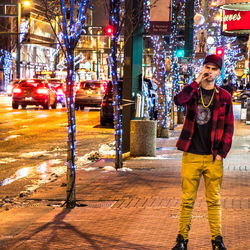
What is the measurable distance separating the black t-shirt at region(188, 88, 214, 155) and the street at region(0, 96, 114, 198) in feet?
15.9

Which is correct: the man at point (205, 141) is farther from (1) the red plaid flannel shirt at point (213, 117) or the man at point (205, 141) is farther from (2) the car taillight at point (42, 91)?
(2) the car taillight at point (42, 91)

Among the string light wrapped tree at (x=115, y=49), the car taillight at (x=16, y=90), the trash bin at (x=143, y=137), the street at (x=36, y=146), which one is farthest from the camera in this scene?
the car taillight at (x=16, y=90)

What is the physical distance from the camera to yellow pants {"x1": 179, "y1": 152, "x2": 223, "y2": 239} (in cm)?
561

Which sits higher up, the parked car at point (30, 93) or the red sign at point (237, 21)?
the red sign at point (237, 21)

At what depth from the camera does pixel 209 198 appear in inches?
223

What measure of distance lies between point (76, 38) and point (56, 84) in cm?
3247

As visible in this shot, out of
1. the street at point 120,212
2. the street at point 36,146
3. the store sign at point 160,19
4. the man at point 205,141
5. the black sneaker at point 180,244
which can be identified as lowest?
the street at point 36,146

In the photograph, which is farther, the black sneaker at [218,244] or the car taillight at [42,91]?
the car taillight at [42,91]

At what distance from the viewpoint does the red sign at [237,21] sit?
49.8 ft

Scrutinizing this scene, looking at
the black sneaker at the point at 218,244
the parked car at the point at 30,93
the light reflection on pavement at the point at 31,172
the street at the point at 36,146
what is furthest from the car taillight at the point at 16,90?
the black sneaker at the point at 218,244

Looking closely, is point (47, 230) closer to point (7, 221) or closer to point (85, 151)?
point (7, 221)

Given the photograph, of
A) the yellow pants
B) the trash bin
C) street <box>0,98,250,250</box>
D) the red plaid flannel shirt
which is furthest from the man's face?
the trash bin

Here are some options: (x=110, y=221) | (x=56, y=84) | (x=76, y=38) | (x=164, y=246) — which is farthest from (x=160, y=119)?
(x=56, y=84)

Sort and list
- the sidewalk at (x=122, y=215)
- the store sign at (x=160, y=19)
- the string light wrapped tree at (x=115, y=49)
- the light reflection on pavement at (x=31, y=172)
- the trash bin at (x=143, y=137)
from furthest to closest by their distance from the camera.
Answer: the store sign at (x=160, y=19)
the trash bin at (x=143, y=137)
the light reflection on pavement at (x=31, y=172)
the string light wrapped tree at (x=115, y=49)
the sidewalk at (x=122, y=215)
